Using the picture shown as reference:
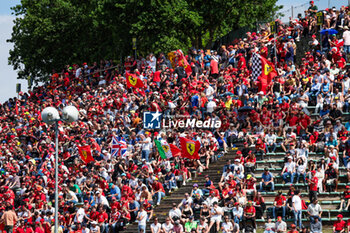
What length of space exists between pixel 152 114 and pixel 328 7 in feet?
44.7

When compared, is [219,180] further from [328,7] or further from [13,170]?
[328,7]

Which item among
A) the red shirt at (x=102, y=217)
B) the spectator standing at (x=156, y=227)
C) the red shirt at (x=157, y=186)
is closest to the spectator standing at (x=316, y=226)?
the spectator standing at (x=156, y=227)

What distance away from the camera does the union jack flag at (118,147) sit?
3803cm

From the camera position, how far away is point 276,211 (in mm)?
30656

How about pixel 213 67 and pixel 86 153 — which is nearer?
pixel 86 153

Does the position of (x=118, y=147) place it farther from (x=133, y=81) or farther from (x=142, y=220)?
(x=142, y=220)

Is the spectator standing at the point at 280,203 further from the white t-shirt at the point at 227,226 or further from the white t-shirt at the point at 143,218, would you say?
the white t-shirt at the point at 143,218

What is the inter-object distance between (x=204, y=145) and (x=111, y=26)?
946 inches

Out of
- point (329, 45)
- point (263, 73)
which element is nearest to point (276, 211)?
point (263, 73)

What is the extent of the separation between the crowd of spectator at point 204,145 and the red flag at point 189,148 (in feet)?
2.60

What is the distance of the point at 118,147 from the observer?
38094 millimetres

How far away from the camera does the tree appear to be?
54.1 meters

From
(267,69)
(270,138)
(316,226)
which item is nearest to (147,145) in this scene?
(270,138)

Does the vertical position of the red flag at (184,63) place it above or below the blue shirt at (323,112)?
above
